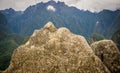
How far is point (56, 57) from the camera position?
18.7 m

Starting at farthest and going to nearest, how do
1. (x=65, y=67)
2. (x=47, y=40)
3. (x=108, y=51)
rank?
1. (x=108, y=51)
2. (x=47, y=40)
3. (x=65, y=67)

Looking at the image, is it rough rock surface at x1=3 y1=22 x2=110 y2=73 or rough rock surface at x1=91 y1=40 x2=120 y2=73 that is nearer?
rough rock surface at x1=3 y1=22 x2=110 y2=73

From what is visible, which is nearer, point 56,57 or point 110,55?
point 56,57

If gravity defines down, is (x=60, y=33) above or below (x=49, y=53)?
above

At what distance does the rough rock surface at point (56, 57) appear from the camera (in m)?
18.2

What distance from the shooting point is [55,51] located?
19047mm

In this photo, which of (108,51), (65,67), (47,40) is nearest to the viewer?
(65,67)

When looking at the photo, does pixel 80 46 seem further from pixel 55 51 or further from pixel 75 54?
pixel 55 51

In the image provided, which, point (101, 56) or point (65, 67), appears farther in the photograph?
point (101, 56)

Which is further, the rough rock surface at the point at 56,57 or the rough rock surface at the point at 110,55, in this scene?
the rough rock surface at the point at 110,55

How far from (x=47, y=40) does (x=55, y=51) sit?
126 cm

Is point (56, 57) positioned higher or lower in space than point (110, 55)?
higher

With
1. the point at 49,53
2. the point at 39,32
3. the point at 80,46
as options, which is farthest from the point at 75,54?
the point at 39,32

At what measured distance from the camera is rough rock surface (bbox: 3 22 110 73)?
717 inches
